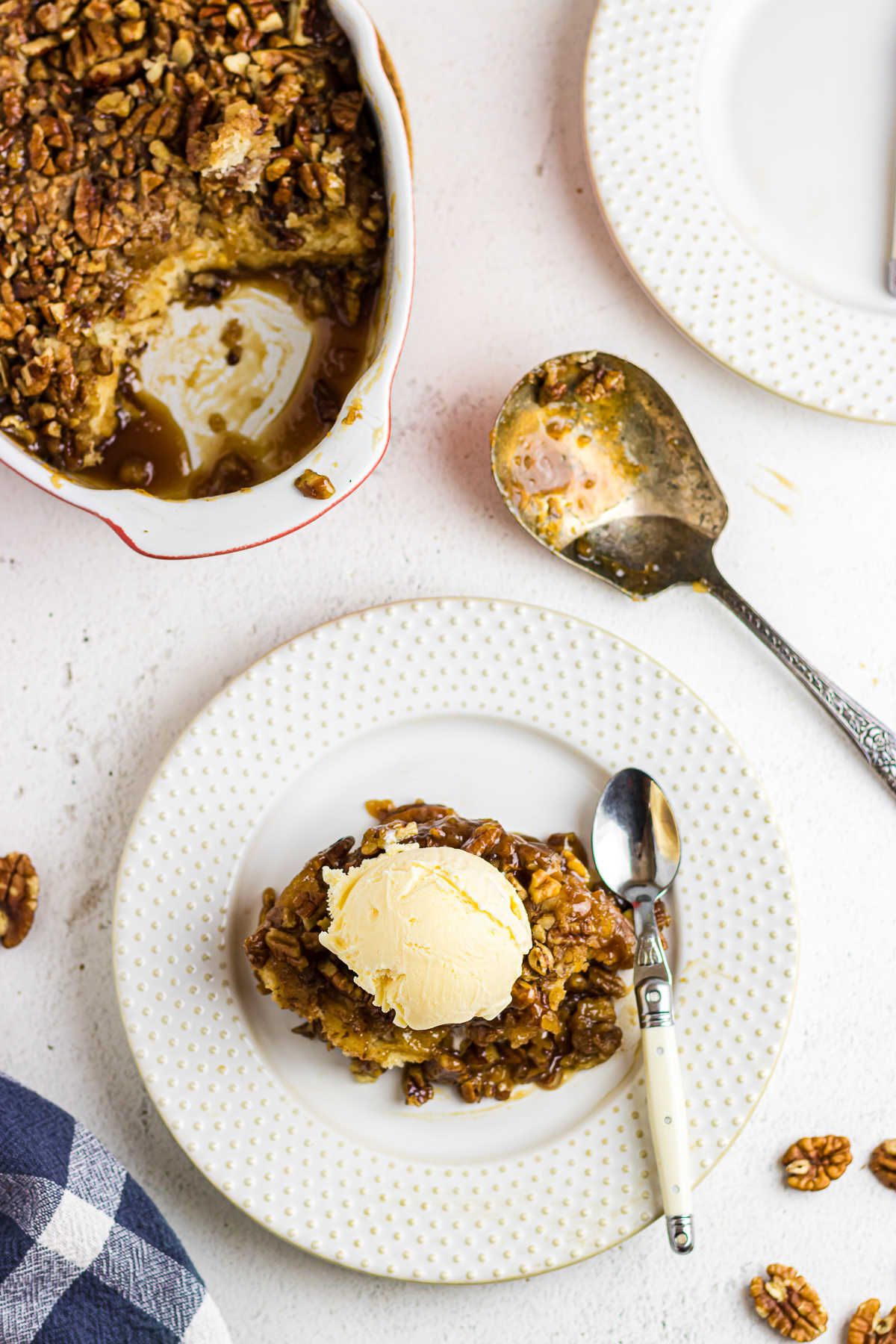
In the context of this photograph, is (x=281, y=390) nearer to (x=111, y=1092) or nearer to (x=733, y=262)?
(x=733, y=262)

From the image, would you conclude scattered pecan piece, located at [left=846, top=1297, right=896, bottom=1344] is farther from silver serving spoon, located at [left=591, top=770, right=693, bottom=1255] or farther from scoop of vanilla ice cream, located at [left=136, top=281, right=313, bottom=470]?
scoop of vanilla ice cream, located at [left=136, top=281, right=313, bottom=470]

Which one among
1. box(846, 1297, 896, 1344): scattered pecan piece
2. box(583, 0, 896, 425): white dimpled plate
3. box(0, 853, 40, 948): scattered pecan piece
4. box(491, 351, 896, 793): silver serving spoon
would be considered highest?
box(583, 0, 896, 425): white dimpled plate

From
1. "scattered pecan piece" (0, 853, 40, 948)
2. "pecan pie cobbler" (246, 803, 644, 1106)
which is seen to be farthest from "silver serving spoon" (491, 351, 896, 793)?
"scattered pecan piece" (0, 853, 40, 948)

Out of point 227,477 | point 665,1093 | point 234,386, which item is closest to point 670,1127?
point 665,1093

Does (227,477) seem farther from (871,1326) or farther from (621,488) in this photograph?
(871,1326)

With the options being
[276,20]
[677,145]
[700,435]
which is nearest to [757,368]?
[700,435]

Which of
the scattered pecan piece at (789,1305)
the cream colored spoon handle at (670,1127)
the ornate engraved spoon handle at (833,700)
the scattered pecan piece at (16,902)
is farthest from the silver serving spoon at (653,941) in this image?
the scattered pecan piece at (16,902)

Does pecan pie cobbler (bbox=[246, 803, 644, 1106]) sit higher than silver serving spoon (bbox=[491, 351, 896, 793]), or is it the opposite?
silver serving spoon (bbox=[491, 351, 896, 793])
